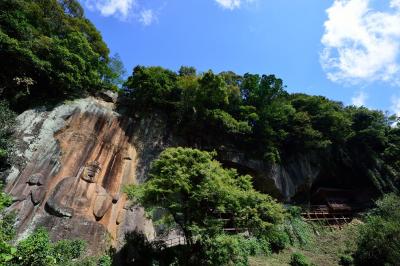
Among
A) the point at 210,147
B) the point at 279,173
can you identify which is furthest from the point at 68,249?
the point at 279,173

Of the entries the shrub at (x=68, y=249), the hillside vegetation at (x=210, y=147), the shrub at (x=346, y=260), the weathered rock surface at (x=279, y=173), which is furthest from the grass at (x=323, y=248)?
the shrub at (x=68, y=249)

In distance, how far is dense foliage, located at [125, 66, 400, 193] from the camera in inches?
846

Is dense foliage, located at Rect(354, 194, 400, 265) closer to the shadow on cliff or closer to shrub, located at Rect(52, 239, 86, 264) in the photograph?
the shadow on cliff

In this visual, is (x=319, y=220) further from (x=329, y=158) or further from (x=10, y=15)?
(x=10, y=15)

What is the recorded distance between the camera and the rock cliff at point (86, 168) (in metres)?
14.2

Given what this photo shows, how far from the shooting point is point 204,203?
12.4 metres

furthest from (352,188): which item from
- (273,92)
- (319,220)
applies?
(273,92)

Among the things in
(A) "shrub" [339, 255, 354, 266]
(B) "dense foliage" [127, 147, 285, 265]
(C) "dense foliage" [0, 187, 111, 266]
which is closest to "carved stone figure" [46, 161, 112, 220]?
(C) "dense foliage" [0, 187, 111, 266]

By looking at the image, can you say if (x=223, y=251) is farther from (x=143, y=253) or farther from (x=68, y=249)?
(x=68, y=249)

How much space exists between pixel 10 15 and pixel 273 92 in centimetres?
2066

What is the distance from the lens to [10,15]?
58.7 feet

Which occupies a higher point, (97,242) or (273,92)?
(273,92)

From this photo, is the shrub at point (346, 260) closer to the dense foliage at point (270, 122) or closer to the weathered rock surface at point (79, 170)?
the dense foliage at point (270, 122)

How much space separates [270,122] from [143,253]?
15008 millimetres
